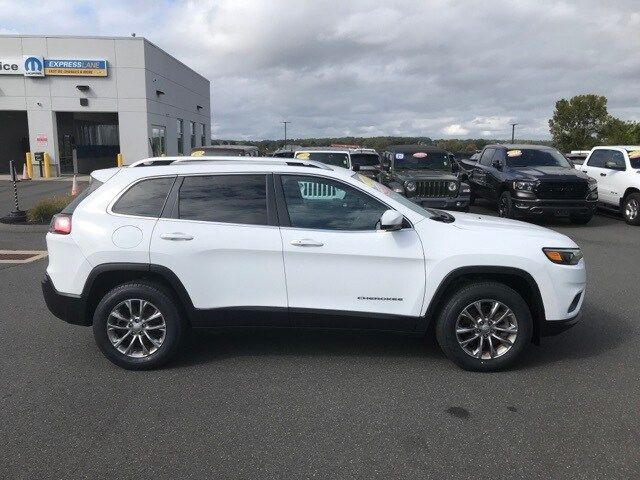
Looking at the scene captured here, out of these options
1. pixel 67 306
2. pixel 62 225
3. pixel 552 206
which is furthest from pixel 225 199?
pixel 552 206

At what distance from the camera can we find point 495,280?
4.44 m

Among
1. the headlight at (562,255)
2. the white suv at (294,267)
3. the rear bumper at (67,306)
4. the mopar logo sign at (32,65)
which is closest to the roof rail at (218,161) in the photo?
the white suv at (294,267)

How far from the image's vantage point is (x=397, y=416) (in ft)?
12.1

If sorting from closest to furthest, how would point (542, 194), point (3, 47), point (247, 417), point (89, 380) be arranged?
point (247, 417) < point (89, 380) < point (542, 194) < point (3, 47)

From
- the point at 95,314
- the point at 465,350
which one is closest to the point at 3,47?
the point at 95,314

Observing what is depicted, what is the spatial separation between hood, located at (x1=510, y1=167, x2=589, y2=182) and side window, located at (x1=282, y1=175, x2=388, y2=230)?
9295mm

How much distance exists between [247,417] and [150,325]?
127cm

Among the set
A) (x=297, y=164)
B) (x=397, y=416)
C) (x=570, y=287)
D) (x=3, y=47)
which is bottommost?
(x=397, y=416)

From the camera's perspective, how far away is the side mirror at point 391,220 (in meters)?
4.12

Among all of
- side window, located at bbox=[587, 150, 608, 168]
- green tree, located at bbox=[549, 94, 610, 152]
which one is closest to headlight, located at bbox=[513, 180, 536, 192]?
side window, located at bbox=[587, 150, 608, 168]

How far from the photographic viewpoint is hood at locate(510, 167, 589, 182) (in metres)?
12.4

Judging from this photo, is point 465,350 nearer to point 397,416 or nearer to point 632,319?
point 397,416

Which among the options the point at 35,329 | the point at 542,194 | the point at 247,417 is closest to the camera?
the point at 247,417

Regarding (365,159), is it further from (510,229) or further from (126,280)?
(126,280)
